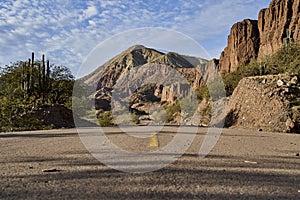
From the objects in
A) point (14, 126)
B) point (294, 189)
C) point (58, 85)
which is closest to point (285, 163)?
point (294, 189)

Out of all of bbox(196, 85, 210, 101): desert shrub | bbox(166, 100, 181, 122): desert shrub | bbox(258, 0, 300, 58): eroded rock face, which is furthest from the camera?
bbox(258, 0, 300, 58): eroded rock face

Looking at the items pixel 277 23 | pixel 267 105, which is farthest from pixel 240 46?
pixel 267 105

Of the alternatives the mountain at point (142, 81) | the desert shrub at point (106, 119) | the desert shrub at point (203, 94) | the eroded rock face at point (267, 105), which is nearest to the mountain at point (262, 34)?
the desert shrub at point (203, 94)

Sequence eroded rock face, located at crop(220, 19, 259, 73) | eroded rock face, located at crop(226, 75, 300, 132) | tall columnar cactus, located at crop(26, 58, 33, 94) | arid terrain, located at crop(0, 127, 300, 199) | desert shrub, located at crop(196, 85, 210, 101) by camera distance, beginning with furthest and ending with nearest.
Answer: eroded rock face, located at crop(220, 19, 259, 73) → desert shrub, located at crop(196, 85, 210, 101) → tall columnar cactus, located at crop(26, 58, 33, 94) → eroded rock face, located at crop(226, 75, 300, 132) → arid terrain, located at crop(0, 127, 300, 199)

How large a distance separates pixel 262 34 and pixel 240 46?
588 cm

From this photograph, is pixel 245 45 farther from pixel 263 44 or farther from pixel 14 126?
pixel 14 126

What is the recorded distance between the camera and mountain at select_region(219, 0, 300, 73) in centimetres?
5669

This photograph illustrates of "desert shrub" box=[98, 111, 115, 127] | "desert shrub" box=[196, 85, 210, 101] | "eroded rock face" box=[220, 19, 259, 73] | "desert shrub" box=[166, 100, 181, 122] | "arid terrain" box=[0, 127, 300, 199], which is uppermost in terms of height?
"eroded rock face" box=[220, 19, 259, 73]

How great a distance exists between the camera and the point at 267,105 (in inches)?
480

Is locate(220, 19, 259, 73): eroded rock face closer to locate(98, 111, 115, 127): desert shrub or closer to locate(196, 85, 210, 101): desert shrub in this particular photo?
locate(196, 85, 210, 101): desert shrub

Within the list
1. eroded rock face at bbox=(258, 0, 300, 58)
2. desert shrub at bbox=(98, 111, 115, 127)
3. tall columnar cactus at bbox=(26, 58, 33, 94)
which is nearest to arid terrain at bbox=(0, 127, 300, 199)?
desert shrub at bbox=(98, 111, 115, 127)

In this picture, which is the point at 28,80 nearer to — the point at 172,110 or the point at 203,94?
the point at 172,110

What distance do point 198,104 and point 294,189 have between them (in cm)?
2211

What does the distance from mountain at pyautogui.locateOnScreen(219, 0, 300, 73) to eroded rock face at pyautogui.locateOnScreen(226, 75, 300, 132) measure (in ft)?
142
